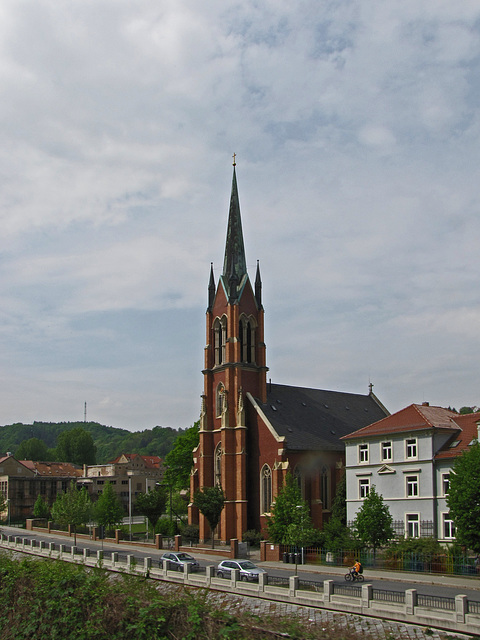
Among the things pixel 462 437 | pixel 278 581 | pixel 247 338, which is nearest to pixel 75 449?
pixel 247 338

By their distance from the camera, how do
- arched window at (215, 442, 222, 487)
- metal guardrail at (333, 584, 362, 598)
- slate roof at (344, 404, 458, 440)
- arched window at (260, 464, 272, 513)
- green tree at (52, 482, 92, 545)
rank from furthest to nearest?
green tree at (52, 482, 92, 545) → arched window at (215, 442, 222, 487) → arched window at (260, 464, 272, 513) → slate roof at (344, 404, 458, 440) → metal guardrail at (333, 584, 362, 598)

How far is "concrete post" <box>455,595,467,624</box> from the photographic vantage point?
19.4m

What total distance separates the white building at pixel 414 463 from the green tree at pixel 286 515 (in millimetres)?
5419

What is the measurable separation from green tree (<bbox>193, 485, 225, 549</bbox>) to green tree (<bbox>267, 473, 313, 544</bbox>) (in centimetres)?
854

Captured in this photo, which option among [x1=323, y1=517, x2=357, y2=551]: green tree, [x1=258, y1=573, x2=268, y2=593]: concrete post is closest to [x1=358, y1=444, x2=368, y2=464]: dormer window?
[x1=323, y1=517, x2=357, y2=551]: green tree

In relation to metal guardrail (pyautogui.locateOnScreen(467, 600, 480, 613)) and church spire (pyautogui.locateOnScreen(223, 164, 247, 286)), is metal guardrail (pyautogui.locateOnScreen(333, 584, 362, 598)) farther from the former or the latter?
church spire (pyautogui.locateOnScreen(223, 164, 247, 286))

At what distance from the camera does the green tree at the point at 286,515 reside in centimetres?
4141

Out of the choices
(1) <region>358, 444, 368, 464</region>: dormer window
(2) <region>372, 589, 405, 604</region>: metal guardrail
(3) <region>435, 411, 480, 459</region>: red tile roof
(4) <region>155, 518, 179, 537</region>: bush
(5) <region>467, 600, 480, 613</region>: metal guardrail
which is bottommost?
(4) <region>155, 518, 179, 537</region>: bush

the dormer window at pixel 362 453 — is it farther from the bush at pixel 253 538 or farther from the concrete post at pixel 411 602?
the concrete post at pixel 411 602

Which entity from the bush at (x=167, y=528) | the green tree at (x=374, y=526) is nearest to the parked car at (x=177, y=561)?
the green tree at (x=374, y=526)

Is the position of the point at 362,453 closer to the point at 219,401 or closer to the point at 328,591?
the point at 219,401

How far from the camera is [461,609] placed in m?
19.5

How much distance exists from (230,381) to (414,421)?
18.3m

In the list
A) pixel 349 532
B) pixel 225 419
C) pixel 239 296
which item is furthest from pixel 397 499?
pixel 239 296
